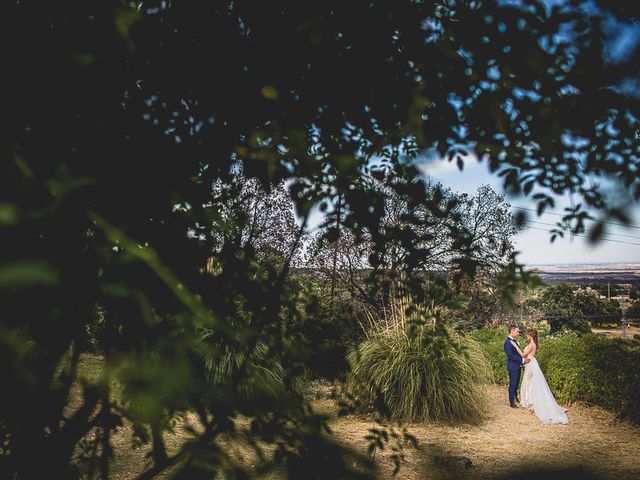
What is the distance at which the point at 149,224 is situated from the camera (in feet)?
4.67

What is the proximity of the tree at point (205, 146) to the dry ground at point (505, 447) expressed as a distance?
→ 173 inches

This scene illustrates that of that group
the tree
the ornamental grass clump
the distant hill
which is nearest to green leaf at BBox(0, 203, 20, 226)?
the tree

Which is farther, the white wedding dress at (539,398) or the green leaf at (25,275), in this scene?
the white wedding dress at (539,398)

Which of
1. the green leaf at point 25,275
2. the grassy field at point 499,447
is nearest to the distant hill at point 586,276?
the green leaf at point 25,275

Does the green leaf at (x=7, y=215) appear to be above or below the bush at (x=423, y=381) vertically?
above

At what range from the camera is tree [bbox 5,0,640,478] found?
38.3 inches

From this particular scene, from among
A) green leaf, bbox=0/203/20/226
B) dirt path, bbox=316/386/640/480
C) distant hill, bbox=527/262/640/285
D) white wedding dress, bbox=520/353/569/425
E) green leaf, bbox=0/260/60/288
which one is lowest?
dirt path, bbox=316/386/640/480

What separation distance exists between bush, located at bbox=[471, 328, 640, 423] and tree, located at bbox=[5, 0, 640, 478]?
312 inches

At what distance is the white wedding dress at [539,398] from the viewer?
834 cm

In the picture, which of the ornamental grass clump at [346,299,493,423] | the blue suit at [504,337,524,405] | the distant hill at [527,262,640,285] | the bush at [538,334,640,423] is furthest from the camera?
the blue suit at [504,337,524,405]

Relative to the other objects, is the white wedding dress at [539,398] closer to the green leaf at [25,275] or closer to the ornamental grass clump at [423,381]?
the ornamental grass clump at [423,381]

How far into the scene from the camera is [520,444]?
7000 millimetres

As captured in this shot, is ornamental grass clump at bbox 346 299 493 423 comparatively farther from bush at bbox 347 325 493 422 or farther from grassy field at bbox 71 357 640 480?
grassy field at bbox 71 357 640 480

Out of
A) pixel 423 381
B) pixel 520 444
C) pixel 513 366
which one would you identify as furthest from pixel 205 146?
pixel 513 366
